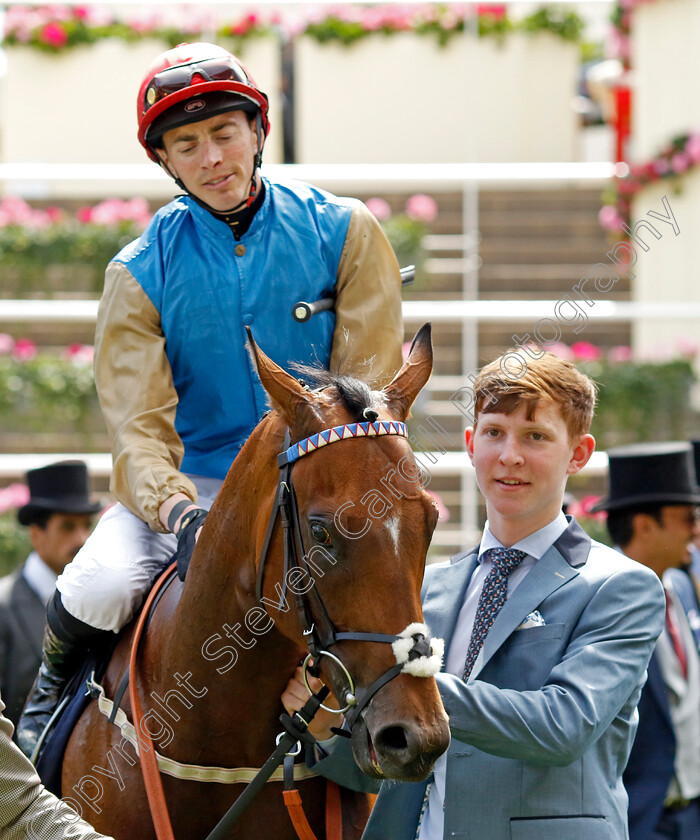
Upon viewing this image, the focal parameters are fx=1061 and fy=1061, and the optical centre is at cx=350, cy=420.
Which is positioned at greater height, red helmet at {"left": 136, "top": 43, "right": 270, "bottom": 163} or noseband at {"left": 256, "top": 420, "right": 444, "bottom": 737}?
red helmet at {"left": 136, "top": 43, "right": 270, "bottom": 163}

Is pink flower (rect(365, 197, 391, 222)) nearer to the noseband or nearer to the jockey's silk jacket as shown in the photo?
the jockey's silk jacket

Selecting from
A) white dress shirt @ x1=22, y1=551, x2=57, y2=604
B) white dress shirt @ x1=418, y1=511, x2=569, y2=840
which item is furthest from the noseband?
white dress shirt @ x1=22, y1=551, x2=57, y2=604

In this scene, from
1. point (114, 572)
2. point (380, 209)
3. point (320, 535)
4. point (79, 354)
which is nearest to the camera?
point (320, 535)

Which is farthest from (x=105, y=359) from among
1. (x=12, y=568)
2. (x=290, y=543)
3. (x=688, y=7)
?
(x=688, y=7)

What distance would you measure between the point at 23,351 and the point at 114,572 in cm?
569

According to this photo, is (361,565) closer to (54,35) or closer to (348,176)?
(348,176)

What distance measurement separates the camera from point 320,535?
196 cm

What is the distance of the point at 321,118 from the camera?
35.3 ft

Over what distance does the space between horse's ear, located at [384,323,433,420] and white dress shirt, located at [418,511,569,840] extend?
42cm

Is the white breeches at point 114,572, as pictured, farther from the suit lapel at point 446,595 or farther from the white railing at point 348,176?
the white railing at point 348,176

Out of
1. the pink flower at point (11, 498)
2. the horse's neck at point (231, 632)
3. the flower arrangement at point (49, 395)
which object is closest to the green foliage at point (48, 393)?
the flower arrangement at point (49, 395)

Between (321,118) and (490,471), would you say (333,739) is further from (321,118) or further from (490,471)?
(321,118)

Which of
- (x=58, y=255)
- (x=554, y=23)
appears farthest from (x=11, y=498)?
(x=554, y=23)

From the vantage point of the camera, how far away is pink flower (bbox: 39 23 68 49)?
10359mm
